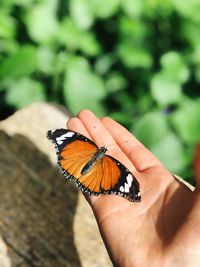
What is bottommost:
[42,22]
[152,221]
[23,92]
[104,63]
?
[152,221]

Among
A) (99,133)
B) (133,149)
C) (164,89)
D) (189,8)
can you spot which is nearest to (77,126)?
(99,133)

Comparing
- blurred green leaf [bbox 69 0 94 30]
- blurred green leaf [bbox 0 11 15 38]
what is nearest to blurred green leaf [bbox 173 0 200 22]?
blurred green leaf [bbox 69 0 94 30]

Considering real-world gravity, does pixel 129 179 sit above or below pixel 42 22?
below

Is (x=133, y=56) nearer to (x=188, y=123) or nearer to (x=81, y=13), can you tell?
(x=81, y=13)

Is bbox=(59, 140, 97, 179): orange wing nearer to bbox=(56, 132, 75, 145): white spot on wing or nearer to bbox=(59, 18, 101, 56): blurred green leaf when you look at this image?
bbox=(56, 132, 75, 145): white spot on wing

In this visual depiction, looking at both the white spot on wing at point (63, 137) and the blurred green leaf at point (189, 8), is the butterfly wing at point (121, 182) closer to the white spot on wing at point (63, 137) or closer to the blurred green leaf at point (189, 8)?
the white spot on wing at point (63, 137)

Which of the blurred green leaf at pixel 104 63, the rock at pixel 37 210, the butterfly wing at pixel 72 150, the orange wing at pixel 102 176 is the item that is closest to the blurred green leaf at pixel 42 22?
the blurred green leaf at pixel 104 63
